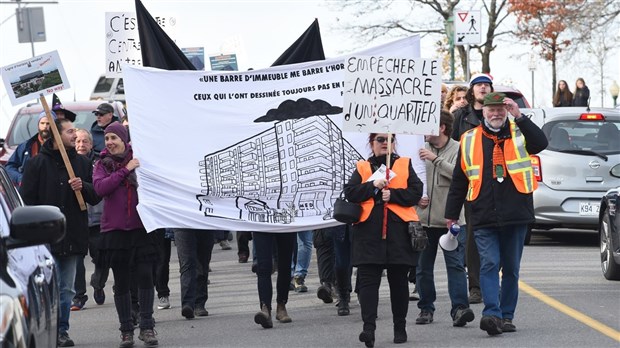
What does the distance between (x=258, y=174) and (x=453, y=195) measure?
185 cm

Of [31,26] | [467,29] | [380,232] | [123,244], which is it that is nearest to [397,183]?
[380,232]

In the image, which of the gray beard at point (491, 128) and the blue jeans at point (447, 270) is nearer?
the gray beard at point (491, 128)

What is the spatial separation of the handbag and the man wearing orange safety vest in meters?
0.94

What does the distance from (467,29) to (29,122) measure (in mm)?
9315

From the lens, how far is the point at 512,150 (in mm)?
11078

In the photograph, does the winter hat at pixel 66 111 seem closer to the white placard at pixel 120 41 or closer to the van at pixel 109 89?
the white placard at pixel 120 41

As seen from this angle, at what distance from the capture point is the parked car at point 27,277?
5965 millimetres

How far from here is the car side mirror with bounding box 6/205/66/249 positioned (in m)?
6.45

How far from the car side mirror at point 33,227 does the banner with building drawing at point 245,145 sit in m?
5.47

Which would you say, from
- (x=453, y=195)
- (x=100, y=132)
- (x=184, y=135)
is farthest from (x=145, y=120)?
(x=100, y=132)

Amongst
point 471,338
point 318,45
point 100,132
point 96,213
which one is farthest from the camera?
point 100,132

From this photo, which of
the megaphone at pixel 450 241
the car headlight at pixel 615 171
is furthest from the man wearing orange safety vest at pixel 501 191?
the car headlight at pixel 615 171

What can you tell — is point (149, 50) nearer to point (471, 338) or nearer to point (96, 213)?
point (96, 213)

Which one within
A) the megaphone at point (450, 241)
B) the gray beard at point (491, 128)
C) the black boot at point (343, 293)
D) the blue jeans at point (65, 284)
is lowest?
the black boot at point (343, 293)
